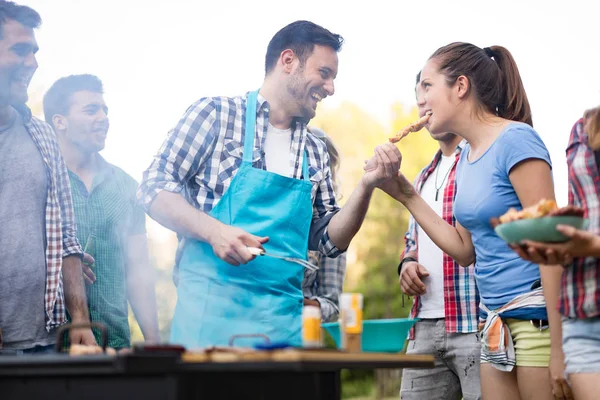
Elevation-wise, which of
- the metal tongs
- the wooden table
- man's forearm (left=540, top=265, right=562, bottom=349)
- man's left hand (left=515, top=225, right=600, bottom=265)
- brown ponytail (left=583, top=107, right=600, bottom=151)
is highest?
brown ponytail (left=583, top=107, right=600, bottom=151)

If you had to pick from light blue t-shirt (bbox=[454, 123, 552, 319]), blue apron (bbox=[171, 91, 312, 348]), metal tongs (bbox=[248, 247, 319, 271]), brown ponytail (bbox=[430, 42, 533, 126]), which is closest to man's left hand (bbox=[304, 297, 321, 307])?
blue apron (bbox=[171, 91, 312, 348])

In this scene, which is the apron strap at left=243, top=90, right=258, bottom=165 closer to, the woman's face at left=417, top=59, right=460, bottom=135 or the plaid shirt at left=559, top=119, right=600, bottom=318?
the woman's face at left=417, top=59, right=460, bottom=135

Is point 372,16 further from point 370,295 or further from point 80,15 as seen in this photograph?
point 80,15

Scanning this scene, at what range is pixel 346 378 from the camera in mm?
13461

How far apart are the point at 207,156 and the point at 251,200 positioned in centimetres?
27

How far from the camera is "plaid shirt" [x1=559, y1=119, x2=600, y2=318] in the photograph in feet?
6.43

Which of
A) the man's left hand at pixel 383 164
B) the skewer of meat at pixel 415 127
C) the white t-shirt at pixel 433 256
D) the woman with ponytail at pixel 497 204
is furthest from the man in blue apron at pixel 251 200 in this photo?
the white t-shirt at pixel 433 256

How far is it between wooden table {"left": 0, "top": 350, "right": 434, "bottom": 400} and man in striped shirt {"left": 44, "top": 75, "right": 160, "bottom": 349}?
6.02ft

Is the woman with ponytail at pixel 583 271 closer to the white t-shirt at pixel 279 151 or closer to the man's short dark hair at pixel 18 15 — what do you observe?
the white t-shirt at pixel 279 151

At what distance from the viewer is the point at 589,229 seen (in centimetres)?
198

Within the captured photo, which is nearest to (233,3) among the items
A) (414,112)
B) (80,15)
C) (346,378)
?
(414,112)

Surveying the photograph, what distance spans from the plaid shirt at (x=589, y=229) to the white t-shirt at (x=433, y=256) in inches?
48.3

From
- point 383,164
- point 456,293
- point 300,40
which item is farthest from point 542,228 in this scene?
point 300,40

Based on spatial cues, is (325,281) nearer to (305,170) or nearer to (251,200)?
(305,170)
